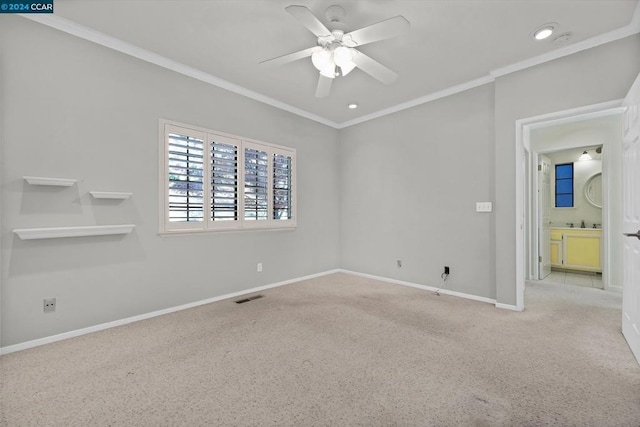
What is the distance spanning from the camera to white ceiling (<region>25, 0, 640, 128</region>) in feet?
7.47

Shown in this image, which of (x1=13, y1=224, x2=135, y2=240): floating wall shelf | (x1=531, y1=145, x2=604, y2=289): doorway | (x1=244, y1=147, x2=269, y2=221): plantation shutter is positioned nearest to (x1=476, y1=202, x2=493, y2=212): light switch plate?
(x1=531, y1=145, x2=604, y2=289): doorway

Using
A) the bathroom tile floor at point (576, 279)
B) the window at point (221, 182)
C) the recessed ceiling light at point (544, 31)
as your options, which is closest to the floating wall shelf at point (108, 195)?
the window at point (221, 182)

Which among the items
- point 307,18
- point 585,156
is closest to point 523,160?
point 307,18

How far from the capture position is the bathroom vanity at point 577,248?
4.92 meters

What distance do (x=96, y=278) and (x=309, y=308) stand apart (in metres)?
2.16

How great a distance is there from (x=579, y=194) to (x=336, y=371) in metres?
6.31

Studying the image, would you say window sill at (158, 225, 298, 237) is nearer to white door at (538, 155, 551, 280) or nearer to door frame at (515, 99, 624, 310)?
door frame at (515, 99, 624, 310)

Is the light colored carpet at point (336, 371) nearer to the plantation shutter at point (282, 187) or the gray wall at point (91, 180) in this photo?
the gray wall at point (91, 180)

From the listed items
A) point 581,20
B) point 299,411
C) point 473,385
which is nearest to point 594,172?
point 581,20

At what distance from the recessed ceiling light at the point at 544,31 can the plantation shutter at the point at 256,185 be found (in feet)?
10.8

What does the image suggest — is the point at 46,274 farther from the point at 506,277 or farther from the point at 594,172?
the point at 594,172

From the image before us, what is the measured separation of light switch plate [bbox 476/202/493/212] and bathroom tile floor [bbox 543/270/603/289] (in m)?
2.31

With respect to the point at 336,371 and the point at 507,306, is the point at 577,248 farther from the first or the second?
the point at 336,371

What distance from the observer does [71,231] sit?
2436 mm
